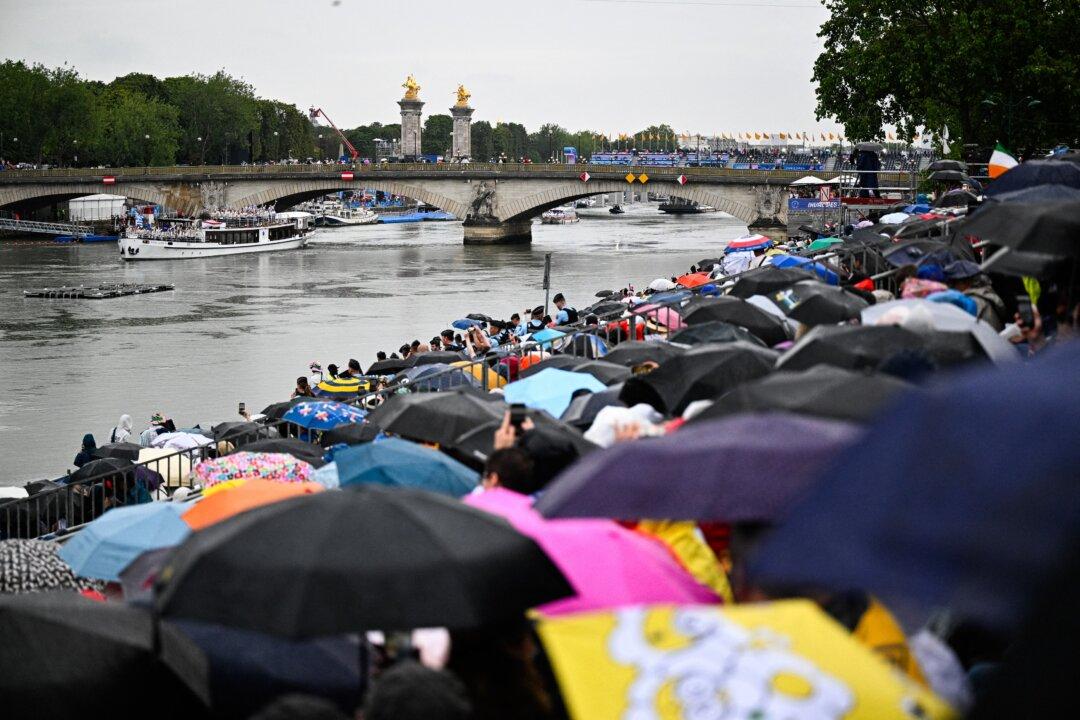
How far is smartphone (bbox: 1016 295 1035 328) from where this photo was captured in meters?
7.71

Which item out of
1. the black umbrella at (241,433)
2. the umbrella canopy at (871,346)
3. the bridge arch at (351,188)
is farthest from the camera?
the bridge arch at (351,188)

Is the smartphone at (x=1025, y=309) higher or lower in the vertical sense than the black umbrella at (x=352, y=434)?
higher

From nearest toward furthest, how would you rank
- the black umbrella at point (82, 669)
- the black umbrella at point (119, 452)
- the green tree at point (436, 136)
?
1. the black umbrella at point (82, 669)
2. the black umbrella at point (119, 452)
3. the green tree at point (436, 136)

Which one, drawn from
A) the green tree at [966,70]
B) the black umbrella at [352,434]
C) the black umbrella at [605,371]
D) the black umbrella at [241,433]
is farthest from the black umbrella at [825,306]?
the green tree at [966,70]

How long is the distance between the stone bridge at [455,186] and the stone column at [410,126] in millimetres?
24567

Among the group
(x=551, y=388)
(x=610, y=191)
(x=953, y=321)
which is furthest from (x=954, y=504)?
(x=610, y=191)

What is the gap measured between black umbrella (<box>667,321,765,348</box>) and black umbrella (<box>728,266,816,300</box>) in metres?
2.35

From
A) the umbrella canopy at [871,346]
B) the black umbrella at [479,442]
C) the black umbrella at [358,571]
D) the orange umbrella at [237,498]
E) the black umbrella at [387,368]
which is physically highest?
the umbrella canopy at [871,346]

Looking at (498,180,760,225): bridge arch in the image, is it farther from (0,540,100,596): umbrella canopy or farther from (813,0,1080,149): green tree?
(0,540,100,596): umbrella canopy

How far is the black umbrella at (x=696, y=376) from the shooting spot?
7281 millimetres

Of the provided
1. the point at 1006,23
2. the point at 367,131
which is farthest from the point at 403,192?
the point at 367,131

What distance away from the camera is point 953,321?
6617 mm

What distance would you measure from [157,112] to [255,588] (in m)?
90.7

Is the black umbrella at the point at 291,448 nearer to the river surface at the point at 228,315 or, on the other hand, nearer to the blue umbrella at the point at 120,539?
the blue umbrella at the point at 120,539
